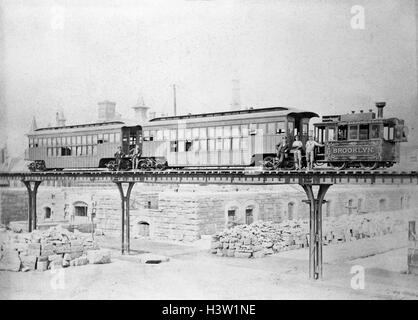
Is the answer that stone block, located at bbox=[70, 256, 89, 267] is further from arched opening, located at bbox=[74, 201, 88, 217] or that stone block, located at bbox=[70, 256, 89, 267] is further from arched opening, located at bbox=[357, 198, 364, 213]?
arched opening, located at bbox=[357, 198, 364, 213]

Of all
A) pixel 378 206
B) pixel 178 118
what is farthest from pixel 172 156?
pixel 378 206

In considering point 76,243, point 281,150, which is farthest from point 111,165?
point 281,150

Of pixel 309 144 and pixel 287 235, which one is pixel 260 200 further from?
pixel 309 144

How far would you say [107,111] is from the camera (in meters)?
35.3

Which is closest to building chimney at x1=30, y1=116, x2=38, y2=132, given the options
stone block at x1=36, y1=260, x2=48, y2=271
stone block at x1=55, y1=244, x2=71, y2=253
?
stone block at x1=55, y1=244, x2=71, y2=253

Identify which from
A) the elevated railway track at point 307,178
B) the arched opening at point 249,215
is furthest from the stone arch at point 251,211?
the elevated railway track at point 307,178

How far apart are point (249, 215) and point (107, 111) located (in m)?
12.7

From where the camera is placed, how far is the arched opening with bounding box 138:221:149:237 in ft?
103

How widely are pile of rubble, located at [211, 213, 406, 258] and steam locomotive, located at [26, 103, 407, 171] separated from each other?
464 centimetres

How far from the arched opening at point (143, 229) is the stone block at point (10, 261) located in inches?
442

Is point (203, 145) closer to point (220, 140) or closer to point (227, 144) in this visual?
point (220, 140)

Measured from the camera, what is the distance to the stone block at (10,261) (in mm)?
20703

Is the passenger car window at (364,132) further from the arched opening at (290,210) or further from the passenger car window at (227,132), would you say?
the arched opening at (290,210)

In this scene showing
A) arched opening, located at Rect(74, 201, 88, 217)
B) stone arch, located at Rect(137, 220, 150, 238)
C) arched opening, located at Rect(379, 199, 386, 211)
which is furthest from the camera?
arched opening, located at Rect(379, 199, 386, 211)
